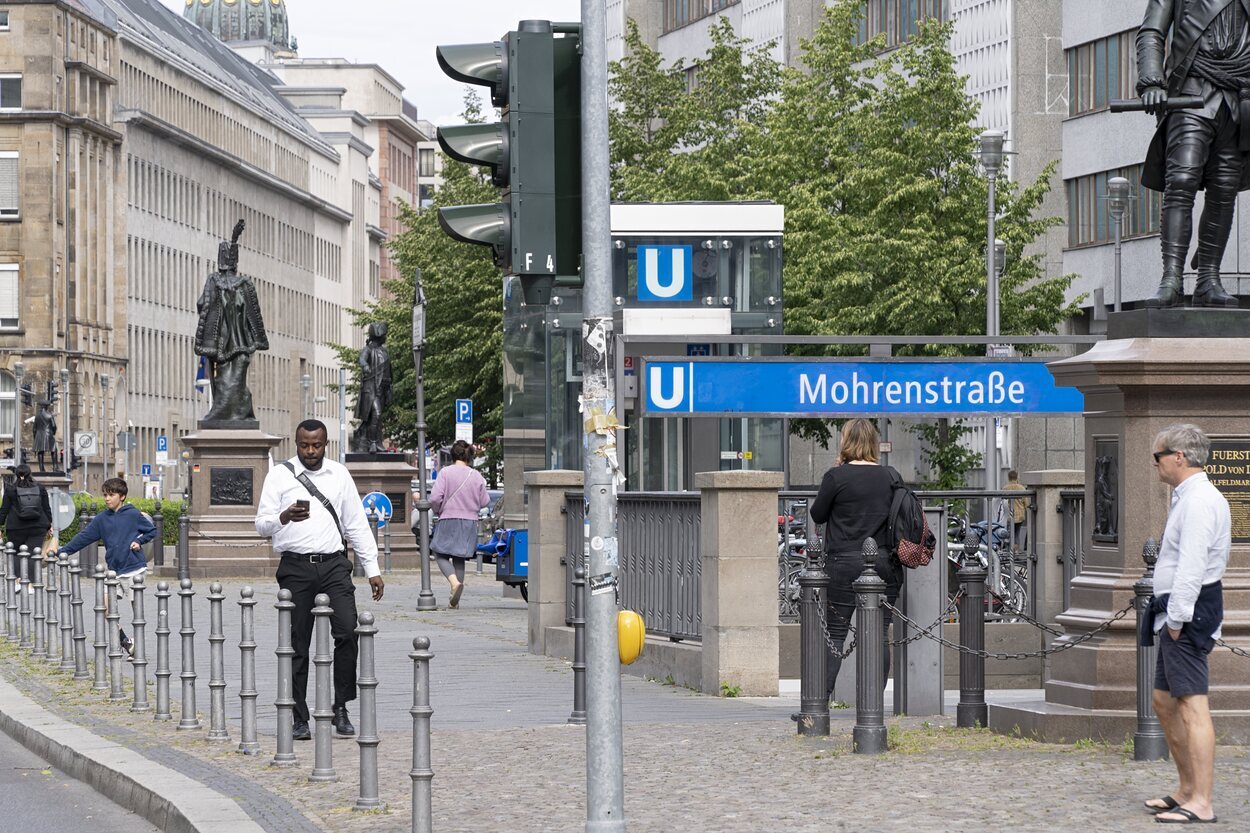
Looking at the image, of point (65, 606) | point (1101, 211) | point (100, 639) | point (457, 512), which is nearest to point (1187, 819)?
point (100, 639)

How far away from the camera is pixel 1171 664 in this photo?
10.5 meters

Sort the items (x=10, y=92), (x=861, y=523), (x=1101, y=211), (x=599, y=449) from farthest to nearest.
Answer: (x=10, y=92) < (x=1101, y=211) < (x=861, y=523) < (x=599, y=449)

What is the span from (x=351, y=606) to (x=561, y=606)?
24.2ft

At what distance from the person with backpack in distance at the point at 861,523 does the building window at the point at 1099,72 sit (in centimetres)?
4395

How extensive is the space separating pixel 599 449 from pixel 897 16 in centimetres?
5770

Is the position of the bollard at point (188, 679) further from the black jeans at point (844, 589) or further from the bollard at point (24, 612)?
the bollard at point (24, 612)

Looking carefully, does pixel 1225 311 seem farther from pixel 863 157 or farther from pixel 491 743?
pixel 863 157

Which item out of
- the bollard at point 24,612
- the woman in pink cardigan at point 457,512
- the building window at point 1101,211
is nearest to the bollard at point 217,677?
the bollard at point 24,612

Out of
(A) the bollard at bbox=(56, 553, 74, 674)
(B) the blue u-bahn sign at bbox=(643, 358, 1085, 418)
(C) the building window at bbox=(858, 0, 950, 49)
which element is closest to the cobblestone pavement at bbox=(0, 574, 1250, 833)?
(B) the blue u-bahn sign at bbox=(643, 358, 1085, 418)

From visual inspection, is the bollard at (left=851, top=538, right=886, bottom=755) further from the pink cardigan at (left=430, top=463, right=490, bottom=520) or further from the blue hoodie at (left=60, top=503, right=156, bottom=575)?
the pink cardigan at (left=430, top=463, right=490, bottom=520)

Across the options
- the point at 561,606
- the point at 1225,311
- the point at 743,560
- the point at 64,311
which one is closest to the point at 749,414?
the point at 743,560

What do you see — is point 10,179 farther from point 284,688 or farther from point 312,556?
point 284,688

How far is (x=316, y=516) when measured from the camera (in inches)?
560

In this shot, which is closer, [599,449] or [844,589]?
[599,449]
